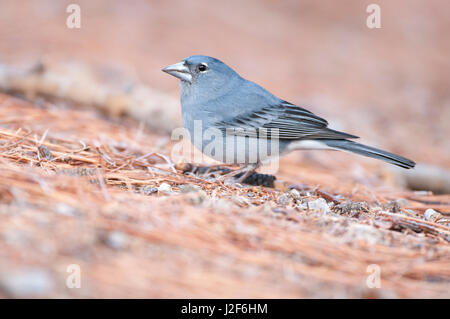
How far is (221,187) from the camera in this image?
141 inches

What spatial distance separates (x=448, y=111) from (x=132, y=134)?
5893mm

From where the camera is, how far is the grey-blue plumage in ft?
13.4

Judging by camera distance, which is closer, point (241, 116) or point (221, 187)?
point (221, 187)

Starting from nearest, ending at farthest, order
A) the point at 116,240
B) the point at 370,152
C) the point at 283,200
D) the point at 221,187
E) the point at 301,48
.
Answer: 1. the point at 116,240
2. the point at 283,200
3. the point at 221,187
4. the point at 370,152
5. the point at 301,48

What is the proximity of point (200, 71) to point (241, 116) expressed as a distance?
0.68 meters

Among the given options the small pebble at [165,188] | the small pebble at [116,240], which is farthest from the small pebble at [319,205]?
the small pebble at [116,240]

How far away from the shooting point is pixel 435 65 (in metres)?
9.47

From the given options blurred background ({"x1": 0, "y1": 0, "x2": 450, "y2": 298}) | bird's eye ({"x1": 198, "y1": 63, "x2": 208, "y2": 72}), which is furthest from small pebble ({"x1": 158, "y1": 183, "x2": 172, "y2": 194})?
bird's eye ({"x1": 198, "y1": 63, "x2": 208, "y2": 72})

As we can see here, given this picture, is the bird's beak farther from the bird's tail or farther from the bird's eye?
the bird's tail

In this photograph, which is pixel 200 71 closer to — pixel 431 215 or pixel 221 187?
pixel 221 187

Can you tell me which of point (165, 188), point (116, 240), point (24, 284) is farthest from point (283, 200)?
point (24, 284)

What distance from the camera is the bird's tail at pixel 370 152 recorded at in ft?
11.9

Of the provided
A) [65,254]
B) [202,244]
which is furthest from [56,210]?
[202,244]
